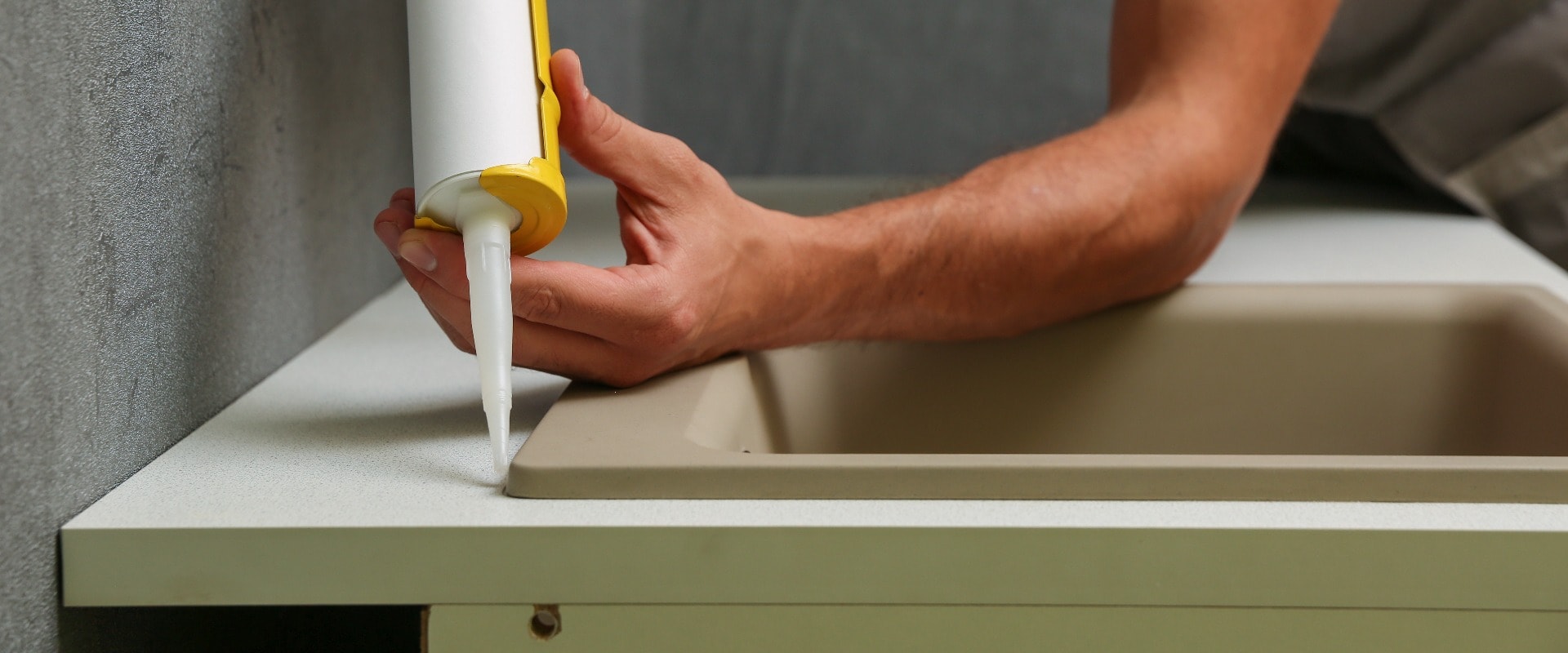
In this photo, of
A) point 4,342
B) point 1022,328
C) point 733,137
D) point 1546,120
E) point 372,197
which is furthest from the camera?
point 733,137

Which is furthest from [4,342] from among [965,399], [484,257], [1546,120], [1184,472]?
[1546,120]

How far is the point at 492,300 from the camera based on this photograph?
0.48 metres

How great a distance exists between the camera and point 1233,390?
77 centimetres

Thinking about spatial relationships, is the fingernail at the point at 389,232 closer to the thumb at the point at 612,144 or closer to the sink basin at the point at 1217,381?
the thumb at the point at 612,144

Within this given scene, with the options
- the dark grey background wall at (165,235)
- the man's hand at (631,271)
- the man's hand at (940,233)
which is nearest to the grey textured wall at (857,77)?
the dark grey background wall at (165,235)

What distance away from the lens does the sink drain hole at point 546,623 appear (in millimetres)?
453

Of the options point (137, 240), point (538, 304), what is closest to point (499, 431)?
point (538, 304)

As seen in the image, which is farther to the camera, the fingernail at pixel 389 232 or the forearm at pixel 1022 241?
the forearm at pixel 1022 241

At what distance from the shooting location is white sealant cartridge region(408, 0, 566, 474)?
46cm

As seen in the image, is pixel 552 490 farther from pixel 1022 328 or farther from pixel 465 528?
pixel 1022 328

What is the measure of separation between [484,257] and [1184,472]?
26 cm

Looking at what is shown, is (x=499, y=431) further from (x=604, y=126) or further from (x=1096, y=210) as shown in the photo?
(x=1096, y=210)

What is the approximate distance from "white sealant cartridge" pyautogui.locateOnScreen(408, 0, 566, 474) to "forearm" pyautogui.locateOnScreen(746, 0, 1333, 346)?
0.55ft

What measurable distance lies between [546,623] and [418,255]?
142 millimetres
